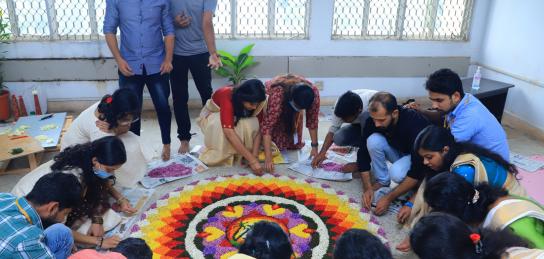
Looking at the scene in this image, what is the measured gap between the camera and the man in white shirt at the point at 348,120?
123 inches

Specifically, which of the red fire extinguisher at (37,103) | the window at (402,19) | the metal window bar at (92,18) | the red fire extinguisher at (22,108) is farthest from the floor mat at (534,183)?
the red fire extinguisher at (22,108)

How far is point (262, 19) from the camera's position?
5.07 m

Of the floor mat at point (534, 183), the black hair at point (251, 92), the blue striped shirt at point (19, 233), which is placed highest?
the black hair at point (251, 92)

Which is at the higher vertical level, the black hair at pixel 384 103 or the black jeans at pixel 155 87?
the black hair at pixel 384 103

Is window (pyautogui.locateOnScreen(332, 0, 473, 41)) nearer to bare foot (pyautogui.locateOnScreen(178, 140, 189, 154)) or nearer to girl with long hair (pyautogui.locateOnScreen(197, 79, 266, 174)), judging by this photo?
girl with long hair (pyautogui.locateOnScreen(197, 79, 266, 174))

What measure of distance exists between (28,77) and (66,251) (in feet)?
10.9

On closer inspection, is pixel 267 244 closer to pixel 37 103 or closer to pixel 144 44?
pixel 144 44

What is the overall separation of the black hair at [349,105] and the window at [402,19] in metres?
2.21

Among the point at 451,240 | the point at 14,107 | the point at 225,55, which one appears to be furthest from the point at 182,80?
the point at 451,240

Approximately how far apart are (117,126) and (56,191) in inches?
40.1

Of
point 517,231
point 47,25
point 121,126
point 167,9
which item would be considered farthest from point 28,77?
point 517,231

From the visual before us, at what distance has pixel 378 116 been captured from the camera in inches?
115

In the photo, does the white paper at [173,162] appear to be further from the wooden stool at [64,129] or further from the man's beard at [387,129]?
the man's beard at [387,129]

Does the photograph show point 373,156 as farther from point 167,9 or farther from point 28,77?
point 28,77
